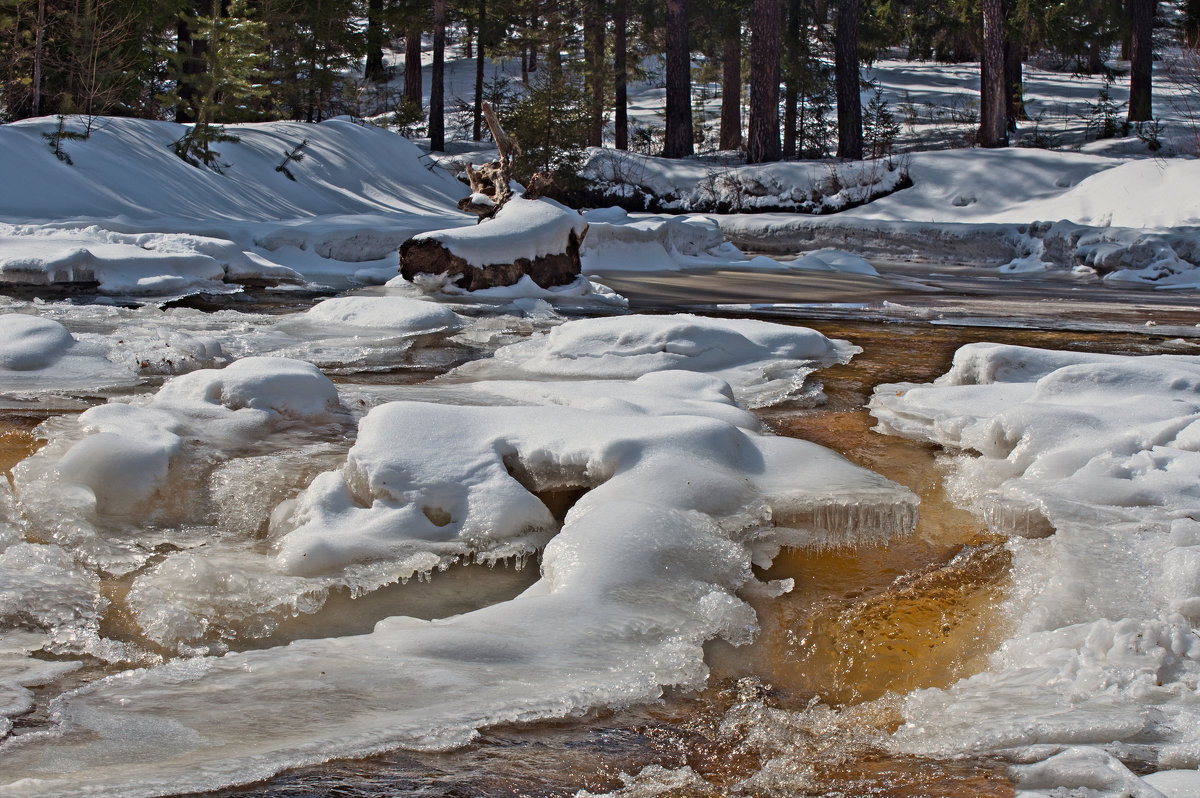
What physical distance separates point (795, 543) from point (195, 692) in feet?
5.78

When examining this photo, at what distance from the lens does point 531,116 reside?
1495 cm

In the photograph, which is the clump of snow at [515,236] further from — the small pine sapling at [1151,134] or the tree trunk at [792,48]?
the small pine sapling at [1151,134]

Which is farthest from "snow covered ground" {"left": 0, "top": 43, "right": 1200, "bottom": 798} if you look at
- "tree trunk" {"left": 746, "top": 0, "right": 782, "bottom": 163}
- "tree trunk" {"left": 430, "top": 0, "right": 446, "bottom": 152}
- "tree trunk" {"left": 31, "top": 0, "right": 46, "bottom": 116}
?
"tree trunk" {"left": 430, "top": 0, "right": 446, "bottom": 152}

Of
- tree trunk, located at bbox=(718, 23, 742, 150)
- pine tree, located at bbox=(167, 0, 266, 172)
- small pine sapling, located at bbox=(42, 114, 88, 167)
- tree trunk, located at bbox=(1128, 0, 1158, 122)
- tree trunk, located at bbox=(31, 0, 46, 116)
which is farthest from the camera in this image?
tree trunk, located at bbox=(718, 23, 742, 150)

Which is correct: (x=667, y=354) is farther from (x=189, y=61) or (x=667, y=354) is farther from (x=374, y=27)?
(x=374, y=27)

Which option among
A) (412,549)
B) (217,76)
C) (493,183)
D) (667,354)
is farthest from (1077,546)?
(217,76)

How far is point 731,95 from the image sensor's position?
67.3 feet

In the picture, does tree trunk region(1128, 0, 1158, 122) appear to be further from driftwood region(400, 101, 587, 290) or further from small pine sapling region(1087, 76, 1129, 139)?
driftwood region(400, 101, 587, 290)

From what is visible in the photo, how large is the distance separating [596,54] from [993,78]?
24.5 ft

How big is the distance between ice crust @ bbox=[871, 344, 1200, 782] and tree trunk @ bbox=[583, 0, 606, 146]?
14591 mm

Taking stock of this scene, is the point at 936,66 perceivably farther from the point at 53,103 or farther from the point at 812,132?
the point at 53,103

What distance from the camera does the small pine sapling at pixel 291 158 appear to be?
13.3 m

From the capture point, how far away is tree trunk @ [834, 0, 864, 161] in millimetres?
17156

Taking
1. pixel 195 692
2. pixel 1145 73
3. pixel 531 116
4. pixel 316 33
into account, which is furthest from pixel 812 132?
pixel 195 692
